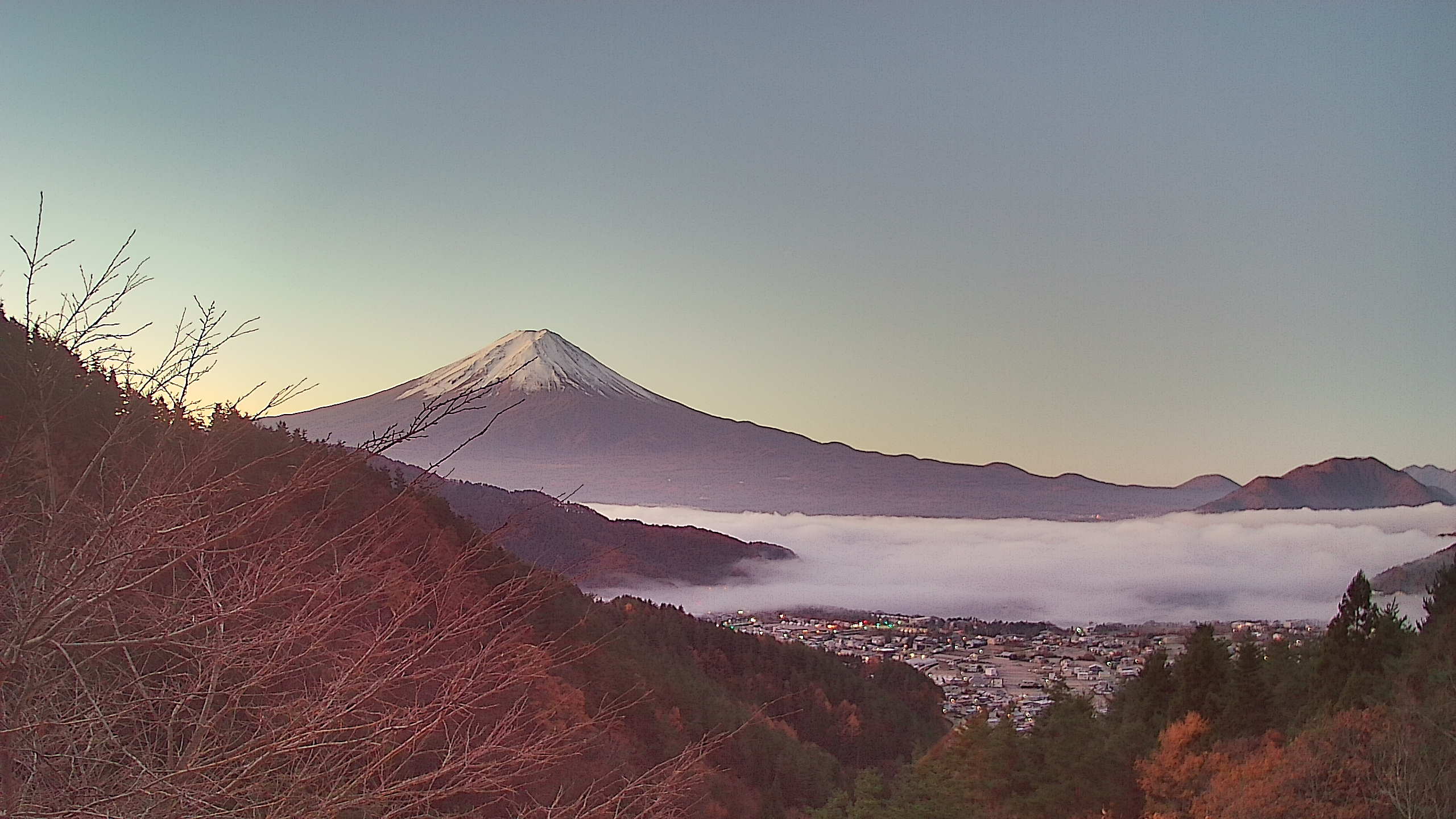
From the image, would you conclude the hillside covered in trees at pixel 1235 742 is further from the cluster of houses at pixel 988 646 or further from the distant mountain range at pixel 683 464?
the distant mountain range at pixel 683 464

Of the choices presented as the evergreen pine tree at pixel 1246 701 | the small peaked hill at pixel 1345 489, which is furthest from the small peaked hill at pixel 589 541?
the small peaked hill at pixel 1345 489

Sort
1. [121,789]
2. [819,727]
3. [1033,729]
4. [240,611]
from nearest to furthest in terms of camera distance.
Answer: [121,789] → [240,611] → [1033,729] → [819,727]

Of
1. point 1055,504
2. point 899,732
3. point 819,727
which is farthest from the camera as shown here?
point 1055,504

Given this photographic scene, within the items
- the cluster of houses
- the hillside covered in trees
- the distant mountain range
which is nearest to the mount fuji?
the distant mountain range

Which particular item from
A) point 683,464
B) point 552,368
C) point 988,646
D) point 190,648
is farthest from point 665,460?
point 190,648

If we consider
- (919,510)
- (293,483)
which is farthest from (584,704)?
(919,510)

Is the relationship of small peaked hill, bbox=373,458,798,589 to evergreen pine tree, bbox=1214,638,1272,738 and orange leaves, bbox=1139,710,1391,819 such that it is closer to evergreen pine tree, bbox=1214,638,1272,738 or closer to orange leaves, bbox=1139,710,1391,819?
orange leaves, bbox=1139,710,1391,819

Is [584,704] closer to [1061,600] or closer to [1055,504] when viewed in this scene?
[1061,600]
